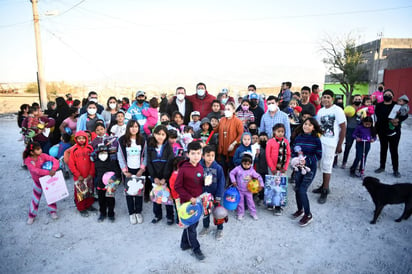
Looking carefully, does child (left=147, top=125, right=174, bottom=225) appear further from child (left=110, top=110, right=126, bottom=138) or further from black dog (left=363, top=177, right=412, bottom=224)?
black dog (left=363, top=177, right=412, bottom=224)

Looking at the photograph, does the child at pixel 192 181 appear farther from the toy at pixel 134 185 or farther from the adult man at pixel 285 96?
the adult man at pixel 285 96

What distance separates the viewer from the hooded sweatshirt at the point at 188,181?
3.22 m

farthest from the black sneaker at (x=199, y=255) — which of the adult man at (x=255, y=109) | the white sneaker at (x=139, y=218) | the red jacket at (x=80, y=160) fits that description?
the adult man at (x=255, y=109)

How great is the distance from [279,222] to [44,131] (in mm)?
6349

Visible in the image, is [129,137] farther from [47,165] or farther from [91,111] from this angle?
[91,111]

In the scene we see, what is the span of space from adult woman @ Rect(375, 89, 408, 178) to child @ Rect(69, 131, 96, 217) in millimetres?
6893

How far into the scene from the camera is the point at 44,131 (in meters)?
6.40

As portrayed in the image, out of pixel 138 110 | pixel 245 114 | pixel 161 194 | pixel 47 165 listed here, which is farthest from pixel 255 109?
pixel 47 165

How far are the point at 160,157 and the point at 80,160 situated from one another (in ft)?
5.01

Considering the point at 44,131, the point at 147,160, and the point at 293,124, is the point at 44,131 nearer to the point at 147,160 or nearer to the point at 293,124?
the point at 147,160

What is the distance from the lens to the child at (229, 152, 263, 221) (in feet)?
13.9

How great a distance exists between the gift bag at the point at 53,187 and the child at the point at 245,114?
4.10 meters

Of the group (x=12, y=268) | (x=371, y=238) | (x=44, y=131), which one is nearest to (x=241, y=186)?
(x=371, y=238)

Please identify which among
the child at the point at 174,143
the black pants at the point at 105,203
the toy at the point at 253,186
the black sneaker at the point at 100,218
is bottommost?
the black sneaker at the point at 100,218
